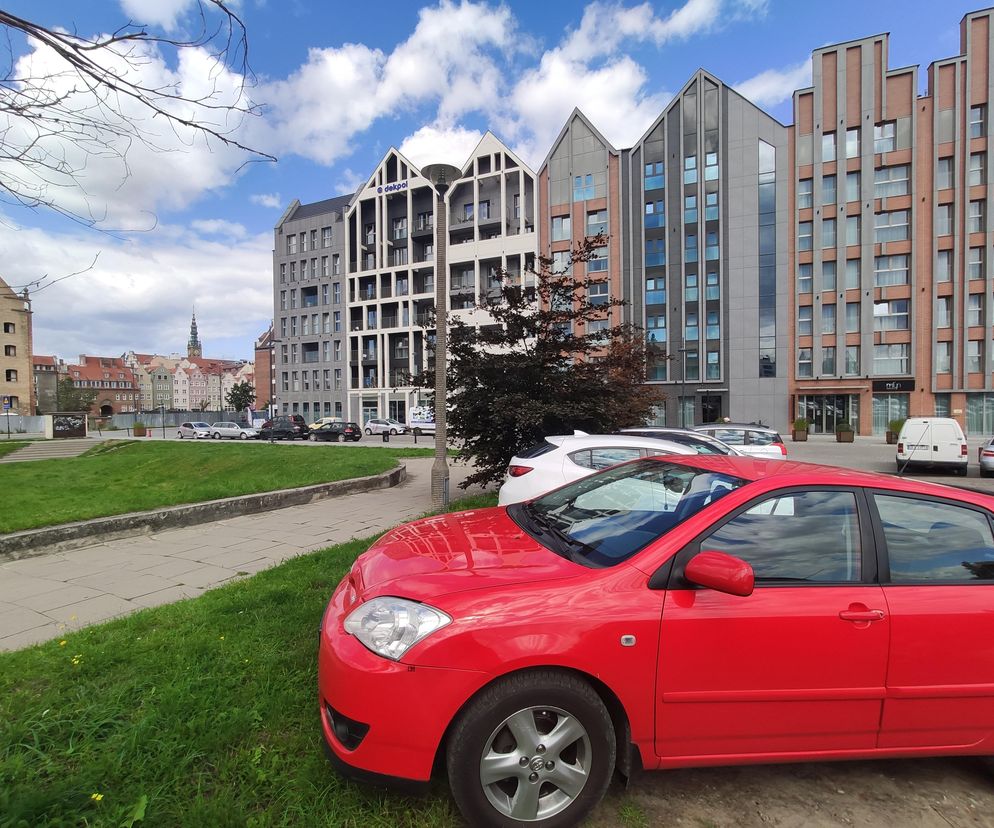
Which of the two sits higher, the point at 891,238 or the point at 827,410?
the point at 891,238

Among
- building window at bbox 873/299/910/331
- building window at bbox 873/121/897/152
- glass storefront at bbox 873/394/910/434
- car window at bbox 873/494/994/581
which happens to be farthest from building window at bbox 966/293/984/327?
car window at bbox 873/494/994/581

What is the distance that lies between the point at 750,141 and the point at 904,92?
Result: 32.7 ft

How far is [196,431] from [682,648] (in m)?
47.4

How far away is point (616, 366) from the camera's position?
409 inches

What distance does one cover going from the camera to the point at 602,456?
657 cm

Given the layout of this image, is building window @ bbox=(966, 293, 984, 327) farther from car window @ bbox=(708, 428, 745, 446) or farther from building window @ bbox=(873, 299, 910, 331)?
car window @ bbox=(708, 428, 745, 446)

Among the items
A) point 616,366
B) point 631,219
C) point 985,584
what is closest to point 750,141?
point 631,219

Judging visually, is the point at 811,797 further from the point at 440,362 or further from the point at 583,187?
the point at 583,187

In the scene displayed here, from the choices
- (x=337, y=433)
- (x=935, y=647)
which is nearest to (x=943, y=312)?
(x=337, y=433)

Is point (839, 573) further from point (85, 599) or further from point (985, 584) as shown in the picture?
point (85, 599)

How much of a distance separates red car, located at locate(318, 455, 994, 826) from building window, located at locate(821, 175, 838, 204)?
4436cm

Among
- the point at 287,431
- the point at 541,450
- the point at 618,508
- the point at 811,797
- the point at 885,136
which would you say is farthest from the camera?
the point at 287,431

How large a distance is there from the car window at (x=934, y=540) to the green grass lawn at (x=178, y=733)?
224 cm

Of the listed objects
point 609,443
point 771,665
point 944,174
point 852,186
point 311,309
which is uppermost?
point 944,174
